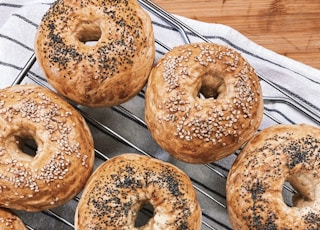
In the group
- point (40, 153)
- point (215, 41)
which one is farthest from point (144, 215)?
point (215, 41)

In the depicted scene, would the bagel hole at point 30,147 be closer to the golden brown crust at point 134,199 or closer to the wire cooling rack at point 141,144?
the wire cooling rack at point 141,144

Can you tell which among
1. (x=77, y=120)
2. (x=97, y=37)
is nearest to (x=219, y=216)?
(x=77, y=120)

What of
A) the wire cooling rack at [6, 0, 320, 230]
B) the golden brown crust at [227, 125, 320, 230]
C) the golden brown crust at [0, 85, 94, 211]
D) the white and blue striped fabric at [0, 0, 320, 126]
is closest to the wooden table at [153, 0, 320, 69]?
the white and blue striped fabric at [0, 0, 320, 126]

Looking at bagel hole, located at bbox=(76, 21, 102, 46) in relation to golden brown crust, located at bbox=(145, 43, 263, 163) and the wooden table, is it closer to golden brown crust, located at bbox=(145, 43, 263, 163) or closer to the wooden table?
golden brown crust, located at bbox=(145, 43, 263, 163)

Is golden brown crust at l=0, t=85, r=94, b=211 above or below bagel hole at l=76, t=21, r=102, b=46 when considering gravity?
below

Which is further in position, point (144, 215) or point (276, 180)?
point (144, 215)

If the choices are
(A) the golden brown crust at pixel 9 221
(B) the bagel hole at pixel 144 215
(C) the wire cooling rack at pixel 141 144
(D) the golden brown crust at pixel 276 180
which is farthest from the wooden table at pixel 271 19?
(A) the golden brown crust at pixel 9 221

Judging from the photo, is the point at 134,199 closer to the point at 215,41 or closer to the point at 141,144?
the point at 141,144
